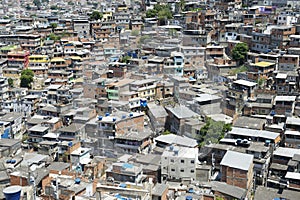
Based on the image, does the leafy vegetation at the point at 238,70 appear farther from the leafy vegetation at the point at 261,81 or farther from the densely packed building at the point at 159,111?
the leafy vegetation at the point at 261,81

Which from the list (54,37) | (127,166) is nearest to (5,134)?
(127,166)

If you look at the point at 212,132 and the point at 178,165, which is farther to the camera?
the point at 212,132

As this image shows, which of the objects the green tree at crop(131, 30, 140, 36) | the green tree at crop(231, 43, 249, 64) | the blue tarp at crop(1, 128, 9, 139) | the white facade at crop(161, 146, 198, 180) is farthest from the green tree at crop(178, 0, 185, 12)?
the white facade at crop(161, 146, 198, 180)

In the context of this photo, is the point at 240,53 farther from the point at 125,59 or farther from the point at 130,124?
the point at 130,124

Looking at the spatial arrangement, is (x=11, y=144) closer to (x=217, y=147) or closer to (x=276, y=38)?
(x=217, y=147)

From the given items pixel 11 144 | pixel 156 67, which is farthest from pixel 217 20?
pixel 11 144

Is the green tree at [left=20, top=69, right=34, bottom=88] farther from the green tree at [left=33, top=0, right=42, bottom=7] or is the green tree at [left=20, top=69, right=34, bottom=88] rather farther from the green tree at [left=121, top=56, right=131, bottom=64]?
the green tree at [left=33, top=0, right=42, bottom=7]
